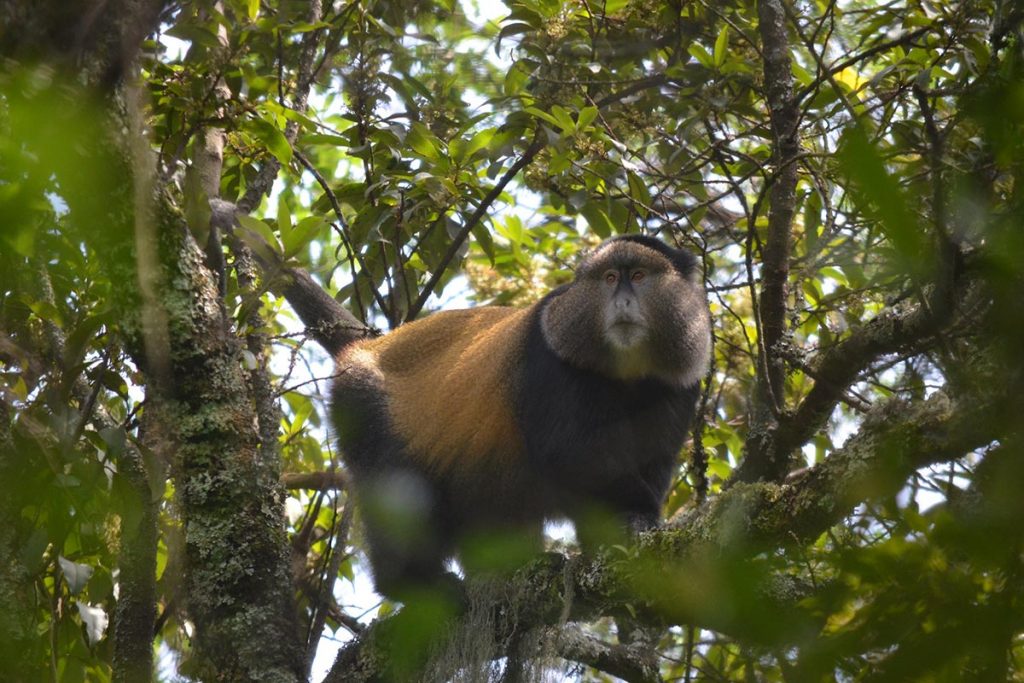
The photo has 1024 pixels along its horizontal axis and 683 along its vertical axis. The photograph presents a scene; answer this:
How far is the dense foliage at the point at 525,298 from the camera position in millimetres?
1173

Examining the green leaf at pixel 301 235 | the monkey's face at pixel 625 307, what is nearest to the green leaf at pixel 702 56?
the monkey's face at pixel 625 307

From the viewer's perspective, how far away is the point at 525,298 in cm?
644

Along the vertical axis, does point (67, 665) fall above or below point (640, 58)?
below

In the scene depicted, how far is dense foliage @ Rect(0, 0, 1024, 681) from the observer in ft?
3.85

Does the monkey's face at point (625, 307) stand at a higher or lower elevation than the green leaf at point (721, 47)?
lower

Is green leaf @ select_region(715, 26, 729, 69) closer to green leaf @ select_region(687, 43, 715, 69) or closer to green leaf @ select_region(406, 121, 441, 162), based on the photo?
green leaf @ select_region(687, 43, 715, 69)

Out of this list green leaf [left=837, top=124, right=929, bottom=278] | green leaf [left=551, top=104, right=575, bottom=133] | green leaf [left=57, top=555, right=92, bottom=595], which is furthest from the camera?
green leaf [left=551, top=104, right=575, bottom=133]

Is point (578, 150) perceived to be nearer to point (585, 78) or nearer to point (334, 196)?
point (585, 78)

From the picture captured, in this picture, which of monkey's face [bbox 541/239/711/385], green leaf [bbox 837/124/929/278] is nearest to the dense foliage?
green leaf [bbox 837/124/929/278]

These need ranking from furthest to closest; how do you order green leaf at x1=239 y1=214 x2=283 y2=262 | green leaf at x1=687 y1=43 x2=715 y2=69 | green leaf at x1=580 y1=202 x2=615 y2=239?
1. green leaf at x1=580 y1=202 x2=615 y2=239
2. green leaf at x1=687 y1=43 x2=715 y2=69
3. green leaf at x1=239 y1=214 x2=283 y2=262

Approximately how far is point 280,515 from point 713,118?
4.12 metres

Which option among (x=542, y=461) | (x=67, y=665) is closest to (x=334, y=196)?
(x=542, y=461)

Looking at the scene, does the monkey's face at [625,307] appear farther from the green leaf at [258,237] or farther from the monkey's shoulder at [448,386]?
the green leaf at [258,237]

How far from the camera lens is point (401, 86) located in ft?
18.6
